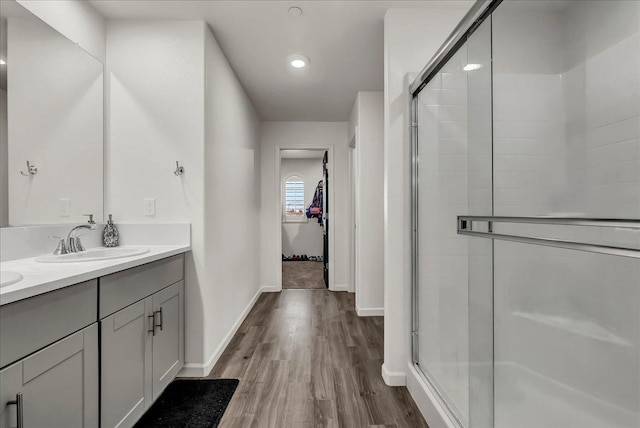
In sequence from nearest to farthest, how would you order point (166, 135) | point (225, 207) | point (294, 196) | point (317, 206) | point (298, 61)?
point (166, 135), point (225, 207), point (298, 61), point (317, 206), point (294, 196)

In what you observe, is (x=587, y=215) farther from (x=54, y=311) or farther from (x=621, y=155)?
(x=54, y=311)

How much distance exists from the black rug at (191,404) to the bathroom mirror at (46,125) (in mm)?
1195

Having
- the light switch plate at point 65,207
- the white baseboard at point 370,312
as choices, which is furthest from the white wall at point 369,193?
the light switch plate at point 65,207

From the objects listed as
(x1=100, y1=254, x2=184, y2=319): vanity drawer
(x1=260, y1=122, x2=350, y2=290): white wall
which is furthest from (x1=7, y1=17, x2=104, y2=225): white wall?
(x1=260, y1=122, x2=350, y2=290): white wall

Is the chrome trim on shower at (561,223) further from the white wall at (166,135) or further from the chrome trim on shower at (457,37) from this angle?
the white wall at (166,135)

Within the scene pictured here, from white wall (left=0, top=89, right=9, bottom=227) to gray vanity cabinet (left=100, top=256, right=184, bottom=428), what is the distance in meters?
0.63

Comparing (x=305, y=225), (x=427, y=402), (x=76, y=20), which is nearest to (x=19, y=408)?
(x=427, y=402)

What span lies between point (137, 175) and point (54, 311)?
125 centimetres

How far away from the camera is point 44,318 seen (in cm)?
108

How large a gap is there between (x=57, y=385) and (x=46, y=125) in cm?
140

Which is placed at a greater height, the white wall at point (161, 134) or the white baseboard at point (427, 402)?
the white wall at point (161, 134)

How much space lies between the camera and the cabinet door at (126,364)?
139 cm

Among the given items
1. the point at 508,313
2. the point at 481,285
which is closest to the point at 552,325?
the point at 508,313

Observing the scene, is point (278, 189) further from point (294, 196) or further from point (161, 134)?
point (294, 196)
